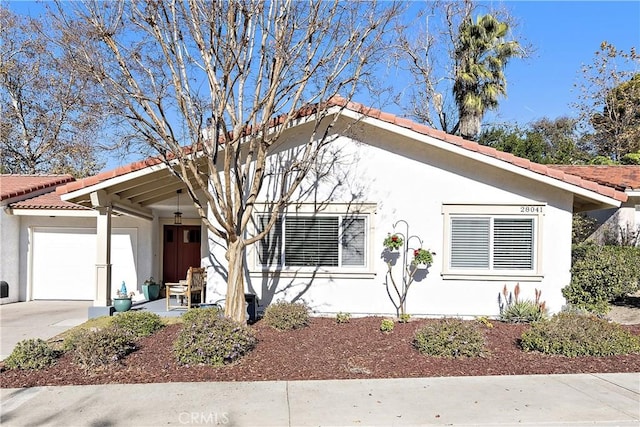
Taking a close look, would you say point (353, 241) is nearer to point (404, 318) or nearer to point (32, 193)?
point (404, 318)

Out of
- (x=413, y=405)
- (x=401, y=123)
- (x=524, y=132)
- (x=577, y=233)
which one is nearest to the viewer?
(x=413, y=405)

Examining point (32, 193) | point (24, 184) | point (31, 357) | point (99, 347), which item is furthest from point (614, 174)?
point (24, 184)

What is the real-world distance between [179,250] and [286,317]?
7164 millimetres

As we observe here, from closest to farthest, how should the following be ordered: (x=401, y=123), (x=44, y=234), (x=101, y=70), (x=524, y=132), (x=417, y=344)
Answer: (x=417, y=344) < (x=101, y=70) < (x=401, y=123) < (x=44, y=234) < (x=524, y=132)

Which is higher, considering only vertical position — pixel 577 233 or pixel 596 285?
pixel 577 233

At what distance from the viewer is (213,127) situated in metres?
8.65

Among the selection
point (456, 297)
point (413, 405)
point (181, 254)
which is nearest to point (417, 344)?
point (413, 405)

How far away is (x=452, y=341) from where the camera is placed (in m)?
7.12

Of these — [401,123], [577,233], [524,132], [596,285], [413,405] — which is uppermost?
[524,132]

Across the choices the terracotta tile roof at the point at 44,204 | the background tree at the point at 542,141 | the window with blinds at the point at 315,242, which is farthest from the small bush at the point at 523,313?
the background tree at the point at 542,141

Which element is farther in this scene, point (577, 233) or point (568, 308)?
point (577, 233)

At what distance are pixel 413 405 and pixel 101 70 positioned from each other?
723cm

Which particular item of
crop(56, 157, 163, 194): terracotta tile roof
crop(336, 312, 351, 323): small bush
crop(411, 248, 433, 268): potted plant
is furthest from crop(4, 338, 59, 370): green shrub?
crop(411, 248, 433, 268): potted plant

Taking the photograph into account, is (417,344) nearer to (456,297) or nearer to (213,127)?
(456,297)
